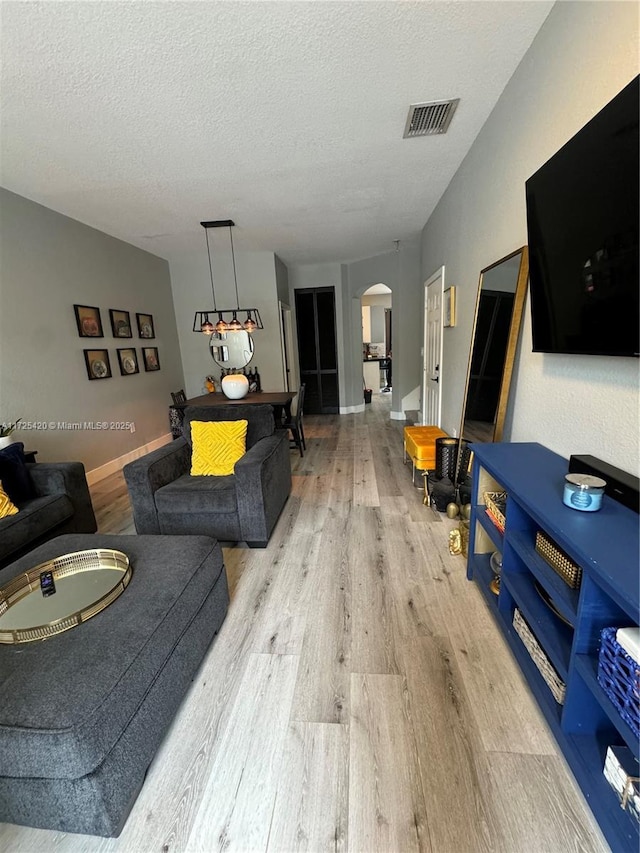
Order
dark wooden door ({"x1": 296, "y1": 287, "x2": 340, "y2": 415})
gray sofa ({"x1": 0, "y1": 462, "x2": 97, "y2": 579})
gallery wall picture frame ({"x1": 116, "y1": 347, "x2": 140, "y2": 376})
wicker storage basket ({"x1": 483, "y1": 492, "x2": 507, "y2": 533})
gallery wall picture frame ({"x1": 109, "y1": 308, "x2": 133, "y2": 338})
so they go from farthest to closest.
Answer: dark wooden door ({"x1": 296, "y1": 287, "x2": 340, "y2": 415}) < gallery wall picture frame ({"x1": 116, "y1": 347, "x2": 140, "y2": 376}) < gallery wall picture frame ({"x1": 109, "y1": 308, "x2": 133, "y2": 338}) < gray sofa ({"x1": 0, "y1": 462, "x2": 97, "y2": 579}) < wicker storage basket ({"x1": 483, "y1": 492, "x2": 507, "y2": 533})

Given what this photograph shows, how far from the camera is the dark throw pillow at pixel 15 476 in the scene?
7.64ft

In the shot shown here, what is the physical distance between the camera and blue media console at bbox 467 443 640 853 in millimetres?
893

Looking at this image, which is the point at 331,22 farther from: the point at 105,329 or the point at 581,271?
the point at 105,329

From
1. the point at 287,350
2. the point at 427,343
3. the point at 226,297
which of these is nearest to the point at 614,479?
the point at 427,343

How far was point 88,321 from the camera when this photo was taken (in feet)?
12.3

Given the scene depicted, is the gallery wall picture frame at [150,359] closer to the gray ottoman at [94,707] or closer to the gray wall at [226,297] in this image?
the gray wall at [226,297]

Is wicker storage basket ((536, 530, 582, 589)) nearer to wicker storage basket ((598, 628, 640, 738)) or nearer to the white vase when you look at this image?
wicker storage basket ((598, 628, 640, 738))

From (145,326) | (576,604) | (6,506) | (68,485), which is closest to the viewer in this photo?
(576,604)

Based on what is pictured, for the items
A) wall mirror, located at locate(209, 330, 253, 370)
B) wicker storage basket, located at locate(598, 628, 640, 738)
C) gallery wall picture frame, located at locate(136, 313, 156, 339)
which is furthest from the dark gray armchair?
wall mirror, located at locate(209, 330, 253, 370)

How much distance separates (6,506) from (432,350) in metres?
4.21

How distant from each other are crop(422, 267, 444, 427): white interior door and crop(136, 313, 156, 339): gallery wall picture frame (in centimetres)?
379

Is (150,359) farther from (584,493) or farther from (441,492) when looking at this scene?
(584,493)

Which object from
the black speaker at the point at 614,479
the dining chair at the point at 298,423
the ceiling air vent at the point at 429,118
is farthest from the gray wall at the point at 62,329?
the black speaker at the point at 614,479

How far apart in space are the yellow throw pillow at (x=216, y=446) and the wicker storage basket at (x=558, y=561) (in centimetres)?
201
